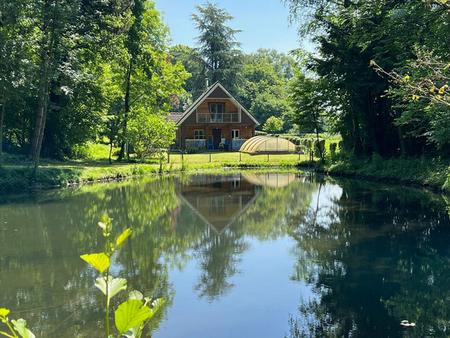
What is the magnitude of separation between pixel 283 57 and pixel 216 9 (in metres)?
54.5

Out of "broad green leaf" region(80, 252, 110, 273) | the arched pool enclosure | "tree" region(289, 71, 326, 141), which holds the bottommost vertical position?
"broad green leaf" region(80, 252, 110, 273)

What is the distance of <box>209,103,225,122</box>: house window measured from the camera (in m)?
51.2

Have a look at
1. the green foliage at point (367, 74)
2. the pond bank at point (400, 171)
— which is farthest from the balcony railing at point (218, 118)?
the pond bank at point (400, 171)

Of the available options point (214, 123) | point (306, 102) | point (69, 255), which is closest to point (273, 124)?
point (214, 123)

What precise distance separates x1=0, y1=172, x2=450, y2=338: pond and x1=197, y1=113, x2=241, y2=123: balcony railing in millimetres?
32069

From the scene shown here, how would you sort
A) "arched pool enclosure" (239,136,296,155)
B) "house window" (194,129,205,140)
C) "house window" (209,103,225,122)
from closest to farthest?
"arched pool enclosure" (239,136,296,155) < "house window" (209,103,225,122) < "house window" (194,129,205,140)

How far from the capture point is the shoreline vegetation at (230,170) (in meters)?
21.6

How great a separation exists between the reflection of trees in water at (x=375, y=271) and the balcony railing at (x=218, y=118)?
35.6 metres

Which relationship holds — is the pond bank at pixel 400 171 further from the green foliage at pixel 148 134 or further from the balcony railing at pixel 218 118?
the balcony railing at pixel 218 118

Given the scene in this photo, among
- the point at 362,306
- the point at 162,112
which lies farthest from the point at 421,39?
the point at 162,112

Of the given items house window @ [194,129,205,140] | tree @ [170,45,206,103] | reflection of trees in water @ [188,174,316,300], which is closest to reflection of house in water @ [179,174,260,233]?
reflection of trees in water @ [188,174,316,300]

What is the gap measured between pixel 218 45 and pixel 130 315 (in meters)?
61.7

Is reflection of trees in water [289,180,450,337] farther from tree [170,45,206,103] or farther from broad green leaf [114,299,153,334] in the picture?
tree [170,45,206,103]

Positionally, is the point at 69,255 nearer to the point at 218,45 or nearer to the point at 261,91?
the point at 218,45
